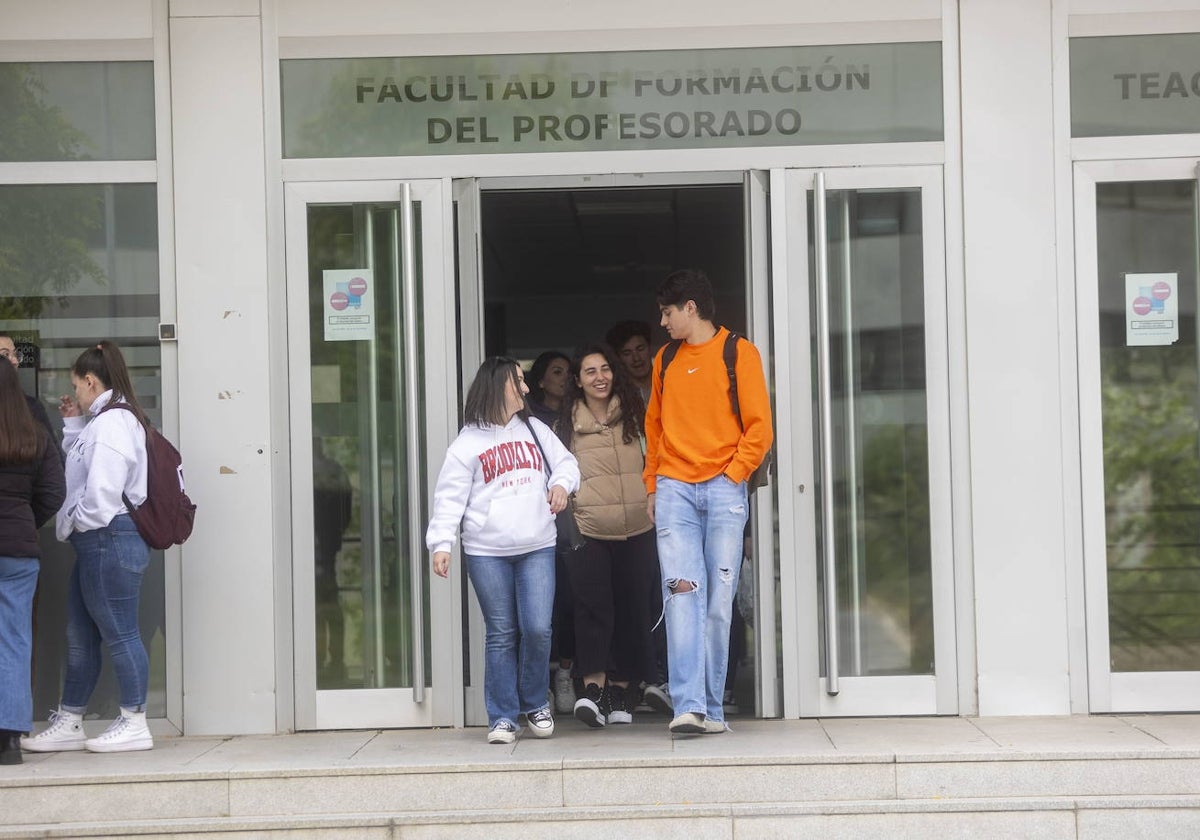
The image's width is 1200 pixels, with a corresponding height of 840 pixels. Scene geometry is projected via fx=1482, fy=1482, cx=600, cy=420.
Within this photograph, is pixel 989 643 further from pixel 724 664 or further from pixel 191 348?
pixel 191 348

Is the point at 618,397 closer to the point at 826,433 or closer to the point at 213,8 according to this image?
the point at 826,433

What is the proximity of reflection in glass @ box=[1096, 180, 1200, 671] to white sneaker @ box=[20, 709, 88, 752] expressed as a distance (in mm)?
4784

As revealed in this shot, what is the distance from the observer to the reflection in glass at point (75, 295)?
706cm

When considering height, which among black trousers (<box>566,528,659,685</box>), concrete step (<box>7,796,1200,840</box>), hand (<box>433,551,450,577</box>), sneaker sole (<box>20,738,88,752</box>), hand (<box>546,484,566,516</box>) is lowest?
concrete step (<box>7,796,1200,840</box>)

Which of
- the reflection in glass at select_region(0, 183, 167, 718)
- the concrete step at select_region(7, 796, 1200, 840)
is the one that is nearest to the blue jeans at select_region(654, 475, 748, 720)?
the concrete step at select_region(7, 796, 1200, 840)

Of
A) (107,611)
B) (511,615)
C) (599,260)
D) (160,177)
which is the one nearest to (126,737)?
(107,611)

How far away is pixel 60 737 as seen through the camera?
21.8ft

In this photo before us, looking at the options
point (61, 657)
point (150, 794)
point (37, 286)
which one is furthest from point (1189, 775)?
point (37, 286)

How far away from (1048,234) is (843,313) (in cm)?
101

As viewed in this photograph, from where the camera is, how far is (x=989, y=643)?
6863mm

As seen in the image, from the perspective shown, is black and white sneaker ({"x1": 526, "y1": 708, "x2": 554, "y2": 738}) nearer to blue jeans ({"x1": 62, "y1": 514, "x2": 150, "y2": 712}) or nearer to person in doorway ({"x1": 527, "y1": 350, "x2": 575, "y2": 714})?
person in doorway ({"x1": 527, "y1": 350, "x2": 575, "y2": 714})

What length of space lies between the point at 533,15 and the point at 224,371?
2.24 metres

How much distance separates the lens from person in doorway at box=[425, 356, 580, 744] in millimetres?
6379

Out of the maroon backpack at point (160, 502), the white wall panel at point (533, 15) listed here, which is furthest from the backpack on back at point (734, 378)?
the maroon backpack at point (160, 502)
